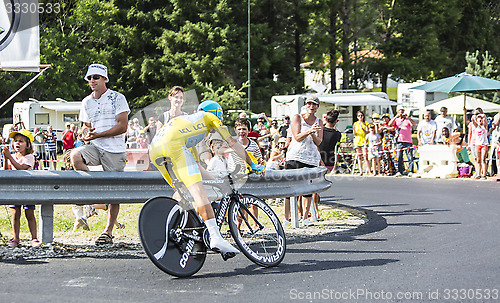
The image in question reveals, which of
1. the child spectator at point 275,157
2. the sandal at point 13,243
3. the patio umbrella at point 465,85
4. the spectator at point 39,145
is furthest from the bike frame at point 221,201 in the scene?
the spectator at point 39,145

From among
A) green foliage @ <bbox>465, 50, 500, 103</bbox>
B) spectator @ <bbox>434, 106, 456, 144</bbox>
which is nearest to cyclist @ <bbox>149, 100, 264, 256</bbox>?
spectator @ <bbox>434, 106, 456, 144</bbox>

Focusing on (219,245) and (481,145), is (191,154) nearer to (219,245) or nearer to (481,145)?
(219,245)

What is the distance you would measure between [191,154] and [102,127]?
1.72 m

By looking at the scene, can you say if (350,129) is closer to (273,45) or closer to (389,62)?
(273,45)

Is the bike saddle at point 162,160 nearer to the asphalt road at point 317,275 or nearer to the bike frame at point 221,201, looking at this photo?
the bike frame at point 221,201

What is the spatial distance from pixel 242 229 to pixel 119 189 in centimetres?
166

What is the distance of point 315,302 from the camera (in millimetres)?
5887

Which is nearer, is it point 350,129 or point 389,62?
point 350,129

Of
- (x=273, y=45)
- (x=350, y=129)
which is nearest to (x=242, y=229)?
(x=350, y=129)

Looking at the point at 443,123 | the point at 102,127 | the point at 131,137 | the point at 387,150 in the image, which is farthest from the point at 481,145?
the point at 102,127

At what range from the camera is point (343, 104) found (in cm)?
4162

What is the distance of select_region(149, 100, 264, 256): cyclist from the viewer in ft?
22.5

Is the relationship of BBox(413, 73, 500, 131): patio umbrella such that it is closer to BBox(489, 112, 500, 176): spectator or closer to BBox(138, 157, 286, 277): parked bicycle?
BBox(489, 112, 500, 176): spectator

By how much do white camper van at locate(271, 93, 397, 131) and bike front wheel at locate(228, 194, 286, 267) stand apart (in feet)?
106
